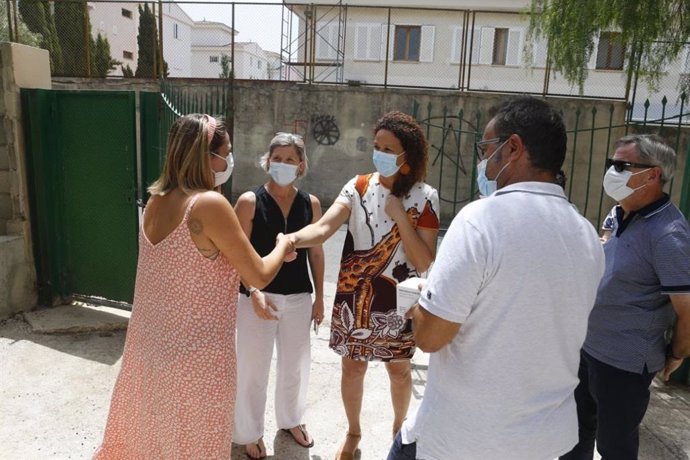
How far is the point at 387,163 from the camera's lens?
8.65ft

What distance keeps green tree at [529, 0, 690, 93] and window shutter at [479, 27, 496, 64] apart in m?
13.0

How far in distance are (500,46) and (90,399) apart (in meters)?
19.9

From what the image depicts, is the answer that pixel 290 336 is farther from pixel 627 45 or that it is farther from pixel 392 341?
pixel 627 45

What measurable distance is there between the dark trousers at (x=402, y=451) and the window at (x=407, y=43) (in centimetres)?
2104

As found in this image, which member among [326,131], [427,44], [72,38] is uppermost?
[427,44]

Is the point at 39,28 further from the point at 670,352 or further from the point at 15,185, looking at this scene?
the point at 670,352

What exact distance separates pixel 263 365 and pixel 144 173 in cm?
236

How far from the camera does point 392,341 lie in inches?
106

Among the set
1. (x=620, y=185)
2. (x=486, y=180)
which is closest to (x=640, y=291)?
(x=620, y=185)

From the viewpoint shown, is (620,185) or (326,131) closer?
(620,185)

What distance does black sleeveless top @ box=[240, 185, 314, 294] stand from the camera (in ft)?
9.56

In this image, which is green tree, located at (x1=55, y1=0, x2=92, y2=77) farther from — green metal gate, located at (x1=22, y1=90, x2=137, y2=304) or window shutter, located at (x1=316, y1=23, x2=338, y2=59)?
green metal gate, located at (x1=22, y1=90, x2=137, y2=304)

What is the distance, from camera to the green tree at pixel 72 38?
13.1 m

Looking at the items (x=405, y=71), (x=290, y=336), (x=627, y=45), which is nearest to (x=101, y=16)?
(x=405, y=71)
